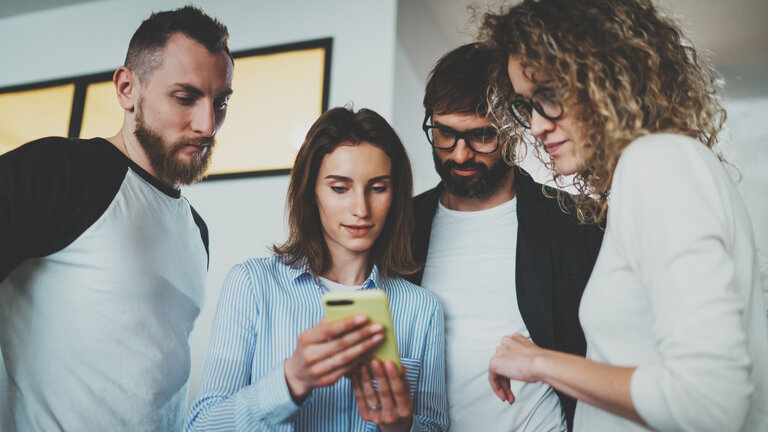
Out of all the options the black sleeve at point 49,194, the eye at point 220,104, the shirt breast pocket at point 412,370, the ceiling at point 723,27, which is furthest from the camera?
the ceiling at point 723,27

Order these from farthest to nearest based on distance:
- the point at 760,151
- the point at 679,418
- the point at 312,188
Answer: the point at 760,151
the point at 312,188
the point at 679,418

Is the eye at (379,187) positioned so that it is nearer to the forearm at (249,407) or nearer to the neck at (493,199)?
the neck at (493,199)

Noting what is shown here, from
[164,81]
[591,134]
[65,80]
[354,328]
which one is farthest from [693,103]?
[65,80]

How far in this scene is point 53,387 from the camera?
1.45 meters

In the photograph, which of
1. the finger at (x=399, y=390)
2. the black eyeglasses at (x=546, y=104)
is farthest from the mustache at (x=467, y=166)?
the finger at (x=399, y=390)

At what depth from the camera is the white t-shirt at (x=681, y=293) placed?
77 cm

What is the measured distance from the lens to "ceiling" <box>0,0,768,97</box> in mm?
3845

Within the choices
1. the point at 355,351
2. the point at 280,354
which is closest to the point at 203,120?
the point at 280,354

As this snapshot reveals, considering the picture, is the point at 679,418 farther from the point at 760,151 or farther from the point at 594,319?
the point at 760,151

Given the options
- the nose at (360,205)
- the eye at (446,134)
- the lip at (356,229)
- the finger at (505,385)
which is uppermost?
the eye at (446,134)

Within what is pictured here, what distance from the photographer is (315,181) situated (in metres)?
1.67

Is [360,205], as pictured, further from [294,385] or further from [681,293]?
[681,293]

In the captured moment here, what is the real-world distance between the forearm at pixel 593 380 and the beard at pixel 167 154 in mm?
1258

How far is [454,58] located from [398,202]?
2.20 feet
